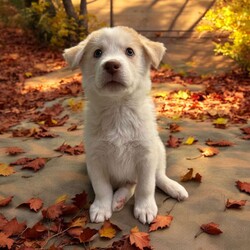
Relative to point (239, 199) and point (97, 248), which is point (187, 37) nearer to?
point (239, 199)

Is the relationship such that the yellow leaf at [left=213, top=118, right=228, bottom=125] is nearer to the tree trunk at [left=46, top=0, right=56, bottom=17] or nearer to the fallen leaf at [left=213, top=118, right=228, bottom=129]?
the fallen leaf at [left=213, top=118, right=228, bottom=129]

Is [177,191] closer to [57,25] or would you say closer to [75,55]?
[75,55]

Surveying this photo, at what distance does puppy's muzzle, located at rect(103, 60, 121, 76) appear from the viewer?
2818mm

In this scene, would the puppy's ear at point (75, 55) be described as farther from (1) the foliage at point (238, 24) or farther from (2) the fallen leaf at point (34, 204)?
(1) the foliage at point (238, 24)

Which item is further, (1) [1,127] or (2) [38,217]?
(1) [1,127]

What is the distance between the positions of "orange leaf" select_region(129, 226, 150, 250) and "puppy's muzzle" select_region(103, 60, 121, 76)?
1.26m

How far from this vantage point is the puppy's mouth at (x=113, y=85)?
290 cm

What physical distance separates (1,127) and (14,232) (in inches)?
117

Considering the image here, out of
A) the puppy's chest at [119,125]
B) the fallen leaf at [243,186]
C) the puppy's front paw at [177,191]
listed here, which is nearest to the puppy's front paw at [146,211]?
the puppy's front paw at [177,191]

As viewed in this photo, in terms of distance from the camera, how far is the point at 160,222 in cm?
301

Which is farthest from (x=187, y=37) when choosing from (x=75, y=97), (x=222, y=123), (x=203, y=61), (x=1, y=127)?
(x=1, y=127)

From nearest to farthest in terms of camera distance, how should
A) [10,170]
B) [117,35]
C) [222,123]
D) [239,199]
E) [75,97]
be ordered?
[117,35], [239,199], [10,170], [222,123], [75,97]

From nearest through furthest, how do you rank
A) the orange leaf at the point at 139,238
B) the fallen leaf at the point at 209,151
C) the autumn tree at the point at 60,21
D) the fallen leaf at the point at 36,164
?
1. the orange leaf at the point at 139,238
2. the fallen leaf at the point at 36,164
3. the fallen leaf at the point at 209,151
4. the autumn tree at the point at 60,21

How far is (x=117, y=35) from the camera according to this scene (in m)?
3.02
